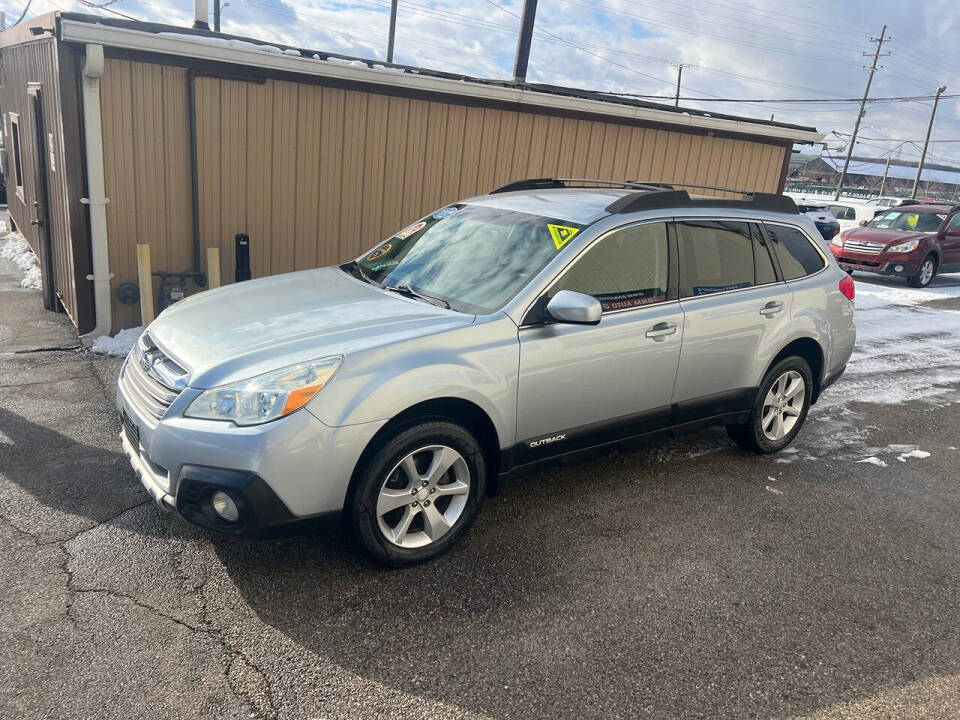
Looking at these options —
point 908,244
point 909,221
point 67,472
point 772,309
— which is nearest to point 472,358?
point 772,309

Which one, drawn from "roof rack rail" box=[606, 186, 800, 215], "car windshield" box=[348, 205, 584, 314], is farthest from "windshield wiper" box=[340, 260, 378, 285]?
"roof rack rail" box=[606, 186, 800, 215]

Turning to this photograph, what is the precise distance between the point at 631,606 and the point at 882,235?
14.3 m

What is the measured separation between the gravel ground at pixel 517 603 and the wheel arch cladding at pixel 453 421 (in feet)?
1.12

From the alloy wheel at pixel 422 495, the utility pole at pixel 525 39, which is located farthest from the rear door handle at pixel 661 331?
the utility pole at pixel 525 39

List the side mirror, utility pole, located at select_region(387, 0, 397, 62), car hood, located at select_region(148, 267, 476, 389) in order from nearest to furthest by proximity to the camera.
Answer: car hood, located at select_region(148, 267, 476, 389)
the side mirror
utility pole, located at select_region(387, 0, 397, 62)

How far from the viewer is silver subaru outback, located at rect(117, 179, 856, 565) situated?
10.2 ft

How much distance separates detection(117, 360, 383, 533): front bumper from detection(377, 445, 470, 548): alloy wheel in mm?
267

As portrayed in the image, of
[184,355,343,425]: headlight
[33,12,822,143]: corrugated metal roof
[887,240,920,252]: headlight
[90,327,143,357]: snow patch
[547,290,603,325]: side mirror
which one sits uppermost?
[33,12,822,143]: corrugated metal roof

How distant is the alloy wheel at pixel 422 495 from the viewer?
341 centimetres

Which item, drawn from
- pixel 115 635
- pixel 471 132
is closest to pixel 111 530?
pixel 115 635

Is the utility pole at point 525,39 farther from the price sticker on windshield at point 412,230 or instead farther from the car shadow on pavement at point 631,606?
the car shadow on pavement at point 631,606

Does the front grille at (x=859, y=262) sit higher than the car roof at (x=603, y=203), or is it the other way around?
the car roof at (x=603, y=203)

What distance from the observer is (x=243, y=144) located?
7.59m

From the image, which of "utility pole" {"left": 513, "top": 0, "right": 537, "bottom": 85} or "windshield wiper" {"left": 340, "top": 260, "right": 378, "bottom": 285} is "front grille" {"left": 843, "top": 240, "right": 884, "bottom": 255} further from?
"windshield wiper" {"left": 340, "top": 260, "right": 378, "bottom": 285}
